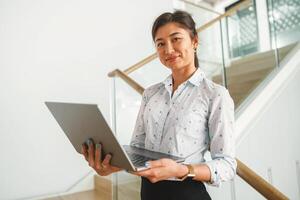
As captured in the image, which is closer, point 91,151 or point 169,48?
point 91,151

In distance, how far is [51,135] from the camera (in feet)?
10.3

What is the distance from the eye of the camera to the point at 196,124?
0.91 metres

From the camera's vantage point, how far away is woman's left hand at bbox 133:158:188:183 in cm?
73

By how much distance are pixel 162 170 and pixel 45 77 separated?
280cm

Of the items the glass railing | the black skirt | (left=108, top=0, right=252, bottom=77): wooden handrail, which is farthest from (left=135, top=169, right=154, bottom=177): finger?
(left=108, top=0, right=252, bottom=77): wooden handrail

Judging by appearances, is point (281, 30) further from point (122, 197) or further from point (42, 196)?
point (42, 196)

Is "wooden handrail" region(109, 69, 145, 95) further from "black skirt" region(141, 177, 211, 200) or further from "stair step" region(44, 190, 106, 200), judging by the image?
"stair step" region(44, 190, 106, 200)

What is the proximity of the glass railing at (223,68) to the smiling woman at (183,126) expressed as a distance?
36.4 inches

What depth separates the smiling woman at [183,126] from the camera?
2.68 ft

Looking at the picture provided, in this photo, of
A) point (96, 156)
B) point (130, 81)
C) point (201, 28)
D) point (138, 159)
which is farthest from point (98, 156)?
point (201, 28)

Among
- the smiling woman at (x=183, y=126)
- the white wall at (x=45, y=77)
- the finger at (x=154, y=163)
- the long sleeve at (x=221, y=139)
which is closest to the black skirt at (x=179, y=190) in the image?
the smiling woman at (x=183, y=126)

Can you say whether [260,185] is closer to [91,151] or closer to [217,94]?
[217,94]

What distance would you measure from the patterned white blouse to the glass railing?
96 cm

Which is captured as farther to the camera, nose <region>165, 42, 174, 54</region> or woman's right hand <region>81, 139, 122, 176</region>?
nose <region>165, 42, 174, 54</region>
